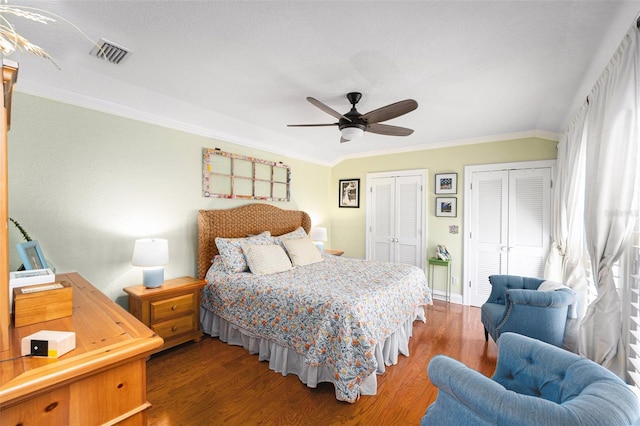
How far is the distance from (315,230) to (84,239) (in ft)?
10.4

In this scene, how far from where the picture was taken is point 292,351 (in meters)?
2.45

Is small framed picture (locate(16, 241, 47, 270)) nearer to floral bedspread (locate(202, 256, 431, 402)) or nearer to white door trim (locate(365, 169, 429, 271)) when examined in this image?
floral bedspread (locate(202, 256, 431, 402))

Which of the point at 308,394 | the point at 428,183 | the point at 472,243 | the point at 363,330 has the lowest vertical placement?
the point at 308,394

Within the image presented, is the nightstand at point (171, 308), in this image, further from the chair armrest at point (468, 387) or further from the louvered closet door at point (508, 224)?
the louvered closet door at point (508, 224)

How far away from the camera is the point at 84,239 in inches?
101

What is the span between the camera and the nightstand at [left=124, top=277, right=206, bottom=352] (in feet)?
8.57

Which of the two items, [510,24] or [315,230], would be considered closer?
[510,24]

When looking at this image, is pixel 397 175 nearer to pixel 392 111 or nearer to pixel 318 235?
pixel 318 235

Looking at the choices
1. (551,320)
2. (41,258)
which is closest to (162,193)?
(41,258)

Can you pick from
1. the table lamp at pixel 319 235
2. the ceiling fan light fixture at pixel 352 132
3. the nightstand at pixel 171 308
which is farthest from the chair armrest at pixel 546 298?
the nightstand at pixel 171 308

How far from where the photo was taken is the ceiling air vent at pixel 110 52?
6.51 ft

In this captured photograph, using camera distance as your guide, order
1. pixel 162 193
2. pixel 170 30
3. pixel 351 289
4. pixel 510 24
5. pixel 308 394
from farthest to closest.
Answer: pixel 162 193 < pixel 351 289 < pixel 308 394 < pixel 170 30 < pixel 510 24

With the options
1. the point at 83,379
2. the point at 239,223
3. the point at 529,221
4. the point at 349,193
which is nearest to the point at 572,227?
the point at 529,221

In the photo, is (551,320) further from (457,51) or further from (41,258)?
(41,258)
